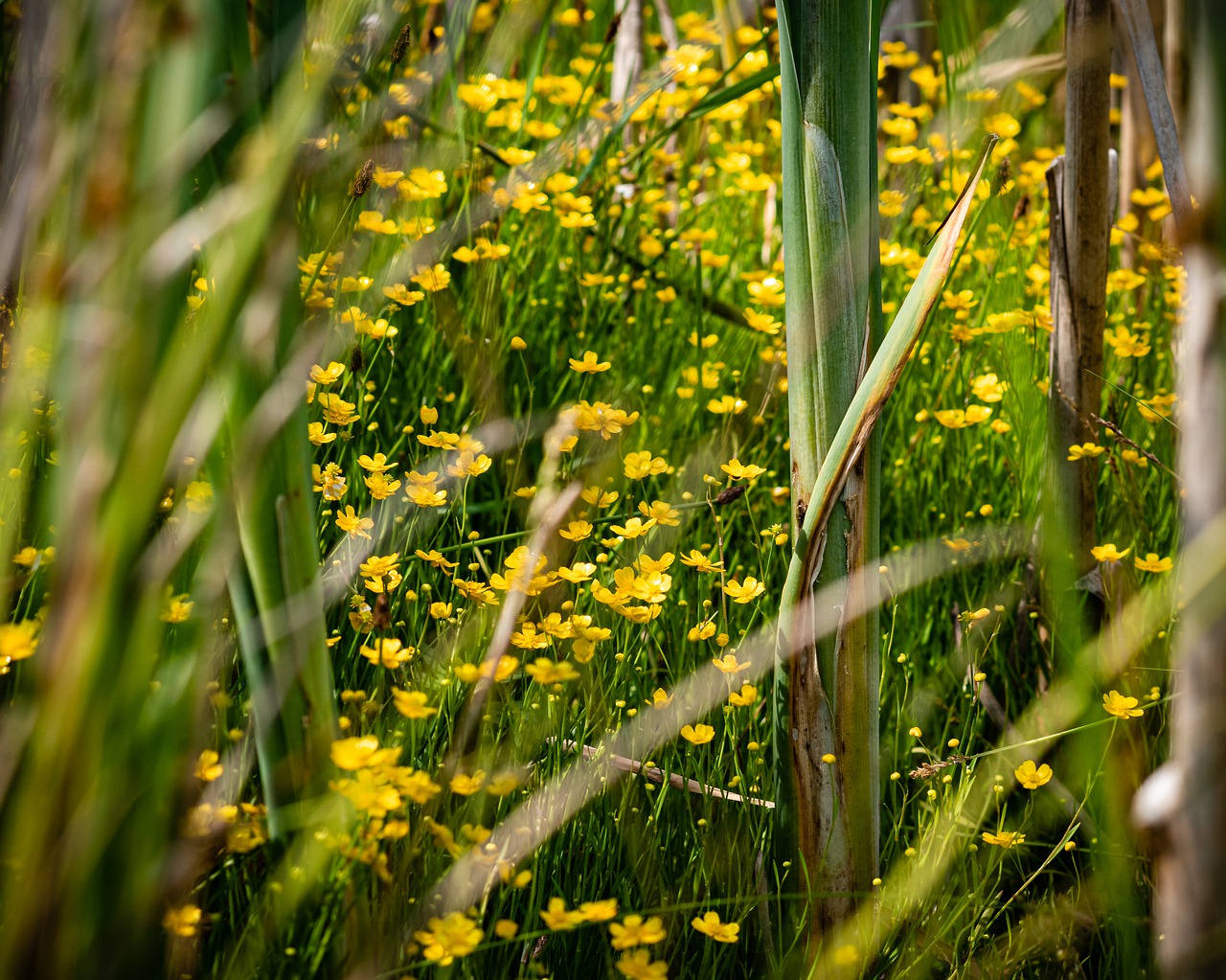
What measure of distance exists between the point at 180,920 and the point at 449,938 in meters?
0.20

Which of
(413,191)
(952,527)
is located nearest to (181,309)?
(413,191)

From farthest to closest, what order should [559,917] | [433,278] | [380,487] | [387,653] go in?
[433,278], [380,487], [387,653], [559,917]

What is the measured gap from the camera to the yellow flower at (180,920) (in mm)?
756

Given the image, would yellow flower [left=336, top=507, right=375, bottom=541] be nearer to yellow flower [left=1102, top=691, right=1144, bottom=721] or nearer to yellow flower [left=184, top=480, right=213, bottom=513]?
yellow flower [left=184, top=480, right=213, bottom=513]

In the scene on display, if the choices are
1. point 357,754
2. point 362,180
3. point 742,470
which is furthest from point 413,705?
point 362,180

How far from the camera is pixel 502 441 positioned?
1.42 m

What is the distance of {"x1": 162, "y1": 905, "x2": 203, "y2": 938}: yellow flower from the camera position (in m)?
0.76

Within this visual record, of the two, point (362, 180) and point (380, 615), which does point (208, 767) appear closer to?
point (380, 615)

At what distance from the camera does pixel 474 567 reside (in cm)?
125

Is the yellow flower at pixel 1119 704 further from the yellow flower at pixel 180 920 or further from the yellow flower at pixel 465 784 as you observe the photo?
the yellow flower at pixel 180 920

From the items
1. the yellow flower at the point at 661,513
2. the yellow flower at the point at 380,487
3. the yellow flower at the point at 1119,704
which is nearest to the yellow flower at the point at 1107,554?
the yellow flower at the point at 1119,704

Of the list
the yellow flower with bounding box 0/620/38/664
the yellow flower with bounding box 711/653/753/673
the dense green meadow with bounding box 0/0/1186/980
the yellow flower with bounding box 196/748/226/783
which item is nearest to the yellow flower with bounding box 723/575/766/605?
the dense green meadow with bounding box 0/0/1186/980

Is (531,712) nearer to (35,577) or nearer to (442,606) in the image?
(442,606)

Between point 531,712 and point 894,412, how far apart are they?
3.35 feet
